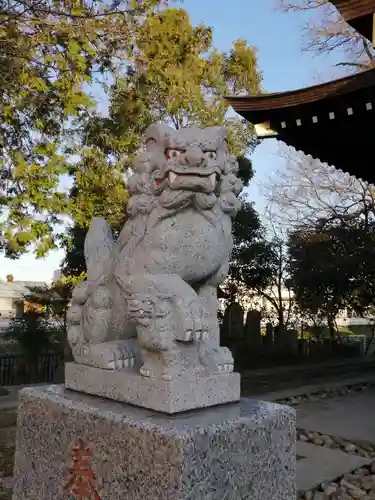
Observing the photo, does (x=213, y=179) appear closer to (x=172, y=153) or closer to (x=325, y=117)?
→ (x=172, y=153)

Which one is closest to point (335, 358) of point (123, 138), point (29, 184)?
point (123, 138)

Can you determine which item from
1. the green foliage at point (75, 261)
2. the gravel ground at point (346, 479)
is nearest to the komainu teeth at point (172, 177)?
the gravel ground at point (346, 479)

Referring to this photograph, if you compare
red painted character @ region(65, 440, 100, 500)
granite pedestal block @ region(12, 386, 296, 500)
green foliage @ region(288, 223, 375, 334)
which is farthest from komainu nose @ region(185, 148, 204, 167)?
green foliage @ region(288, 223, 375, 334)

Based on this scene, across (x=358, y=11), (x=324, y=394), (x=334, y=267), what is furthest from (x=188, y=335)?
(x=334, y=267)

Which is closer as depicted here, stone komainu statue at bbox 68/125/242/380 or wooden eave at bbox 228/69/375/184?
stone komainu statue at bbox 68/125/242/380

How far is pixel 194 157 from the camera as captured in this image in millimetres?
1935

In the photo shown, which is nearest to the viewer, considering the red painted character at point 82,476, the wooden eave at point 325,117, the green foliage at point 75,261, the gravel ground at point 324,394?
the red painted character at point 82,476

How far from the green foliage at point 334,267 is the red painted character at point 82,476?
8049mm

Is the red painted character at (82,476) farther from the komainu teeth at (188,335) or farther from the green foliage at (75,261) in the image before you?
the green foliage at (75,261)

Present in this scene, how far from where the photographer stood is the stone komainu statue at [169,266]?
1.93m

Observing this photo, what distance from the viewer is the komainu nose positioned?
194 centimetres

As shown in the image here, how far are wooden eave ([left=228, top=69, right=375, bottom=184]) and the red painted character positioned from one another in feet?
11.8

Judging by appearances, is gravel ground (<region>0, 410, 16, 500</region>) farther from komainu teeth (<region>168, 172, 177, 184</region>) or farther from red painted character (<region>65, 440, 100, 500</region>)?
komainu teeth (<region>168, 172, 177, 184</region>)

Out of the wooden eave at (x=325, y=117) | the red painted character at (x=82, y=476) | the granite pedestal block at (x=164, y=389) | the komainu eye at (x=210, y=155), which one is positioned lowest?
the red painted character at (x=82, y=476)
